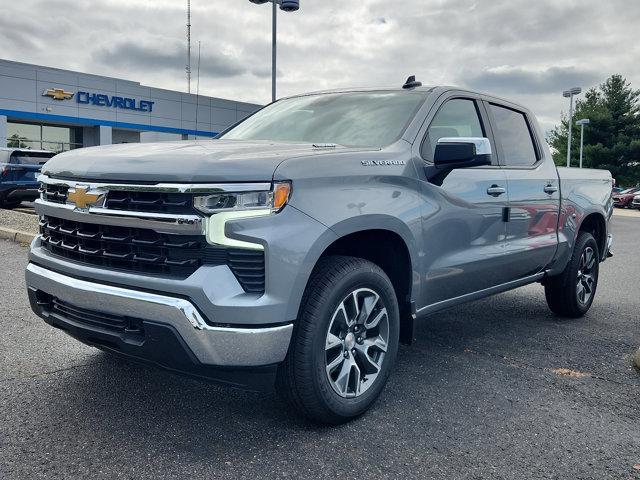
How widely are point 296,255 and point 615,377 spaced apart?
255 centimetres

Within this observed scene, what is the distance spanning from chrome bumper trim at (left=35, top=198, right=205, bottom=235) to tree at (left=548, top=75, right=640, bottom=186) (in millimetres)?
47288

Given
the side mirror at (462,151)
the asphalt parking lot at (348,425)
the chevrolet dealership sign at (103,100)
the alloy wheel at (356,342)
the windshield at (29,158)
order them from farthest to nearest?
the chevrolet dealership sign at (103,100)
the windshield at (29,158)
the side mirror at (462,151)
the alloy wheel at (356,342)
the asphalt parking lot at (348,425)

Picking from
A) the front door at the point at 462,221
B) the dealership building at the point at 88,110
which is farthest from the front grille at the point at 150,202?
the dealership building at the point at 88,110

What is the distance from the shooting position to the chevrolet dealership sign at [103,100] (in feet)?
108

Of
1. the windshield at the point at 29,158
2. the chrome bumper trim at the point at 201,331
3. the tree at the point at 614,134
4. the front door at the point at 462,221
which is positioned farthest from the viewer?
the tree at the point at 614,134

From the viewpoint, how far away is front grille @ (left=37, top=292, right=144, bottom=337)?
278 cm

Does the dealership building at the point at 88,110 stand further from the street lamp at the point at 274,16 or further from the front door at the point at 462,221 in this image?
the front door at the point at 462,221

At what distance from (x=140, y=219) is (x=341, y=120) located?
176cm

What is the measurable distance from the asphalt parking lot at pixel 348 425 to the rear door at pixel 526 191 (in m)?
0.71

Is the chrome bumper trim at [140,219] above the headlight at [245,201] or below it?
below

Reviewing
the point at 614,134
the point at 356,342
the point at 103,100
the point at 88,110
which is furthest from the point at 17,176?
the point at 614,134

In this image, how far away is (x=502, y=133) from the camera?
15.5 ft

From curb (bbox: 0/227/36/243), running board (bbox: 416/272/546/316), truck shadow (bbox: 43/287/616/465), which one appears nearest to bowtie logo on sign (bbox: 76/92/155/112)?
curb (bbox: 0/227/36/243)

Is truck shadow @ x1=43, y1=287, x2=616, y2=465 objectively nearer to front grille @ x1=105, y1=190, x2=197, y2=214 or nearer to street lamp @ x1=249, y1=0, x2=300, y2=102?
front grille @ x1=105, y1=190, x2=197, y2=214
